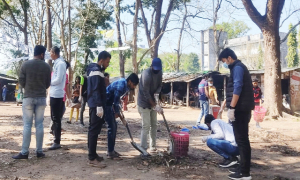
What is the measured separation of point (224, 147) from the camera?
13.9ft

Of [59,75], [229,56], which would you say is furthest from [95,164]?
[229,56]

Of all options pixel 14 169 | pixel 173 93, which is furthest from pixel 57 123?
pixel 173 93

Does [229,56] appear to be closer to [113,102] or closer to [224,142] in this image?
[224,142]

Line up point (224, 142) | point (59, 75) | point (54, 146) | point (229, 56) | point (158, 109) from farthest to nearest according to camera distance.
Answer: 1. point (54, 146)
2. point (59, 75)
3. point (158, 109)
4. point (224, 142)
5. point (229, 56)

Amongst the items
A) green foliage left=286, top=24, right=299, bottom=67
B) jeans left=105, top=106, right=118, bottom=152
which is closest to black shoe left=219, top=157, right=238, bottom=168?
jeans left=105, top=106, right=118, bottom=152

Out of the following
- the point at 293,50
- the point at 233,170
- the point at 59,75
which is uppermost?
the point at 293,50

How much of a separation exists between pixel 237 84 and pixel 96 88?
2081 mm

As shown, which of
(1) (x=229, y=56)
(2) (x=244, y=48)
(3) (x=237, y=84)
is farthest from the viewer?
(2) (x=244, y=48)

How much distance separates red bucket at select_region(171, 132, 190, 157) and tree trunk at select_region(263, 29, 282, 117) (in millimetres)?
7836

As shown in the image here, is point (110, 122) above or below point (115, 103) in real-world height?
below

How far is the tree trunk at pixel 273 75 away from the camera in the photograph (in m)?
11.0

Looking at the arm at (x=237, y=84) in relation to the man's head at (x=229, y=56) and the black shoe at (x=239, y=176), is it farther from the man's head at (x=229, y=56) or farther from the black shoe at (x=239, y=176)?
the black shoe at (x=239, y=176)

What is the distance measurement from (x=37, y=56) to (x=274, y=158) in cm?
467

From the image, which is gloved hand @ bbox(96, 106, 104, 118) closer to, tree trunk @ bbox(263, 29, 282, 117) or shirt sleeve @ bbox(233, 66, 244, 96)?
shirt sleeve @ bbox(233, 66, 244, 96)
